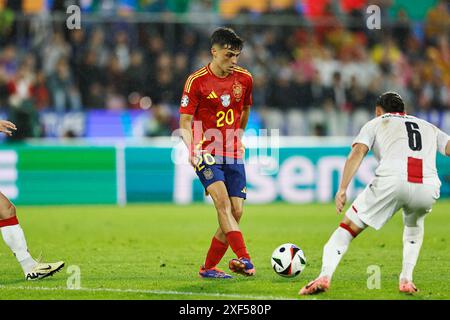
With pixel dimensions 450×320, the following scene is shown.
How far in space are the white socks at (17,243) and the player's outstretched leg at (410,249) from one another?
12.2ft

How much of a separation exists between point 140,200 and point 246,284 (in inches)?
437

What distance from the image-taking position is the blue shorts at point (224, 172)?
378 inches

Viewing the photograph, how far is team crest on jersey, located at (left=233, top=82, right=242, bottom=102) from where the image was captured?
9.88 m

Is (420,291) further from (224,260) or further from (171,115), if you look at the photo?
(171,115)

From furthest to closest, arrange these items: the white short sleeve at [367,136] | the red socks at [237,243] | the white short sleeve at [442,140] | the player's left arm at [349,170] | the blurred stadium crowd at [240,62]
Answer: the blurred stadium crowd at [240,62] < the red socks at [237,243] < the white short sleeve at [442,140] < the white short sleeve at [367,136] < the player's left arm at [349,170]

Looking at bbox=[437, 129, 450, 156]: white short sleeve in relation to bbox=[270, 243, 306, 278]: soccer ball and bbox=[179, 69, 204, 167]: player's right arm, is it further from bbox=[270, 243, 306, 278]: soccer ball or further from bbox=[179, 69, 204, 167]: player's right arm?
bbox=[179, 69, 204, 167]: player's right arm

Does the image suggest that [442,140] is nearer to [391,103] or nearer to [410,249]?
[391,103]

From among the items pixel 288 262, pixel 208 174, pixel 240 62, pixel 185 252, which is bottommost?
pixel 185 252

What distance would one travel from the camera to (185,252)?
12.3 meters

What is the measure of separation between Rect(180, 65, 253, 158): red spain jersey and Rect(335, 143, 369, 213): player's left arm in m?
1.90

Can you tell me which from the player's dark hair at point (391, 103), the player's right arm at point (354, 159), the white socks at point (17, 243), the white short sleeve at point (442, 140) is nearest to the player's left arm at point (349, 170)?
the player's right arm at point (354, 159)

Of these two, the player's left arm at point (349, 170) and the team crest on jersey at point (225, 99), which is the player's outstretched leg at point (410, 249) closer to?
the player's left arm at point (349, 170)

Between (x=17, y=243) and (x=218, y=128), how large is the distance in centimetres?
235

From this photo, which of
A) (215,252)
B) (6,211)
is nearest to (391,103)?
(215,252)
